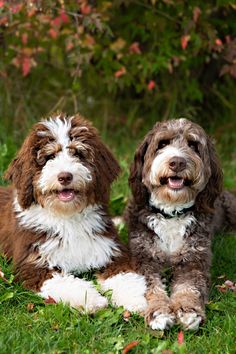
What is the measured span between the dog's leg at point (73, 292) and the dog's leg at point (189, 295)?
472 millimetres

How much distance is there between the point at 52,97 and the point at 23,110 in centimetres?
50

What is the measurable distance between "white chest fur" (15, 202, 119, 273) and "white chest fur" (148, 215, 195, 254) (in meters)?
0.39

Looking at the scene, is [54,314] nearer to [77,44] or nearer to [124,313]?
[124,313]

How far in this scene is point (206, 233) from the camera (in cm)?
479

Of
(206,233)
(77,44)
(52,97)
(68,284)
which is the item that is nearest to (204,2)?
(77,44)

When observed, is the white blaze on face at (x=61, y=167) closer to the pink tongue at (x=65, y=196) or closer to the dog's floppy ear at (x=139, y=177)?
the pink tongue at (x=65, y=196)

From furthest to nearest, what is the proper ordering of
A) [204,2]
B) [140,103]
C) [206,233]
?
Result: 1. [140,103]
2. [204,2]
3. [206,233]

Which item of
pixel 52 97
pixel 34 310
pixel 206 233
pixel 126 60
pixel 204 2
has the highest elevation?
pixel 204 2

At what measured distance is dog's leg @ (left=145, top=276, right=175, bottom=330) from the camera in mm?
4031

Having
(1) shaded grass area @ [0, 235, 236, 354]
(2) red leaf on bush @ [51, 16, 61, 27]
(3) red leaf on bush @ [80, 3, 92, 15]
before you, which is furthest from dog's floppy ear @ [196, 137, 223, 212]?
(2) red leaf on bush @ [51, 16, 61, 27]

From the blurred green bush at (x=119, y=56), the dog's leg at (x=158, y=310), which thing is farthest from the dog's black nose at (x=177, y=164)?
the blurred green bush at (x=119, y=56)

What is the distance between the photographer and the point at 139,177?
4781 millimetres

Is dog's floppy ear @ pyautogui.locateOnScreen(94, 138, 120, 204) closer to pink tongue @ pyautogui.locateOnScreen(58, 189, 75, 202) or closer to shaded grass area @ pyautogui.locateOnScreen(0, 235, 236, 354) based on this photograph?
pink tongue @ pyautogui.locateOnScreen(58, 189, 75, 202)

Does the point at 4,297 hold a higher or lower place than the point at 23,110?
lower
